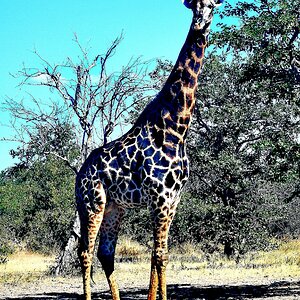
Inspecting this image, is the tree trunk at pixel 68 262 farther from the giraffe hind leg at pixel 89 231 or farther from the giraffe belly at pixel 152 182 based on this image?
the giraffe belly at pixel 152 182

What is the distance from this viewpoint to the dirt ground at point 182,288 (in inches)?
405

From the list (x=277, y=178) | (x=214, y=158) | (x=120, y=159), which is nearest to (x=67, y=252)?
(x=214, y=158)

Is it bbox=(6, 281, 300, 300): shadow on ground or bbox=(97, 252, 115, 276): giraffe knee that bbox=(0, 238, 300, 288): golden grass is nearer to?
bbox=(6, 281, 300, 300): shadow on ground

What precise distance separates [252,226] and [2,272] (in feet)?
25.4

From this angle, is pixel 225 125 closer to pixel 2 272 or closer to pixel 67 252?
pixel 67 252

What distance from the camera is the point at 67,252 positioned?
A: 15.4 m

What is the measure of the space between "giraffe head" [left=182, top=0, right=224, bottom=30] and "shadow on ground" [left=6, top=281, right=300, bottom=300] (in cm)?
505

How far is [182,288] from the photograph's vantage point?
11.5m

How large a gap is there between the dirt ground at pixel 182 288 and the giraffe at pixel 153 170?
10.6ft

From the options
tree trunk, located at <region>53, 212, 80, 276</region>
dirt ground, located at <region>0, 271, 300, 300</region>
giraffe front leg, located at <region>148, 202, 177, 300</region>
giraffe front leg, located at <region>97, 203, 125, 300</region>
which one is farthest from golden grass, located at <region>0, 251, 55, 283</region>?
giraffe front leg, located at <region>148, 202, 177, 300</region>

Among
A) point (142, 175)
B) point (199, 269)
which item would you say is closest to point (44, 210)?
point (199, 269)

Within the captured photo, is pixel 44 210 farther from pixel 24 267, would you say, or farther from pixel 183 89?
pixel 183 89

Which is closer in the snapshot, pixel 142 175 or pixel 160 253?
pixel 160 253

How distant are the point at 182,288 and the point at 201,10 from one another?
21.4 feet
